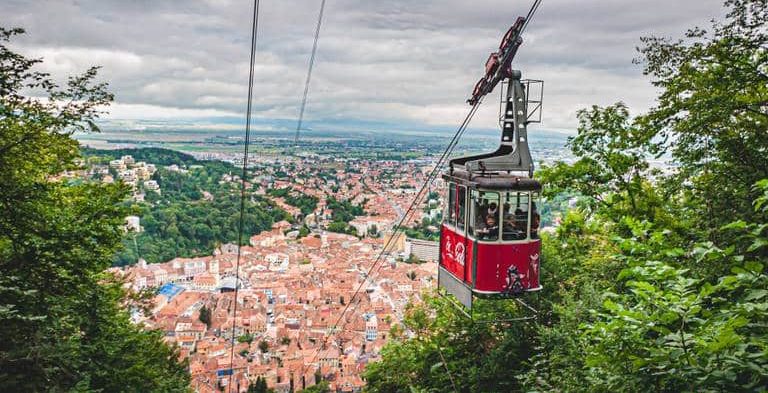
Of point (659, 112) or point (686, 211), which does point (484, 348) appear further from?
→ point (659, 112)

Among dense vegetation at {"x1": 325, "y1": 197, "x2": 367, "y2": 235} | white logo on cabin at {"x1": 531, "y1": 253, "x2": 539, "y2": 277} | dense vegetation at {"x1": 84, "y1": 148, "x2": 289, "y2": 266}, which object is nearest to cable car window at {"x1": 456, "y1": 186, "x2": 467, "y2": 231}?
white logo on cabin at {"x1": 531, "y1": 253, "x2": 539, "y2": 277}

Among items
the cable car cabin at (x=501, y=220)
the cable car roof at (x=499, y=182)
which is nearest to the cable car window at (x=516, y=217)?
the cable car cabin at (x=501, y=220)

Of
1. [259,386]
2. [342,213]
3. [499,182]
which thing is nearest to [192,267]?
[342,213]

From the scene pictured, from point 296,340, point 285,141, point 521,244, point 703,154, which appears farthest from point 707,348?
point 285,141

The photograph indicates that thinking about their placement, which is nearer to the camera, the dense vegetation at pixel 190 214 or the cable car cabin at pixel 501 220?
the cable car cabin at pixel 501 220

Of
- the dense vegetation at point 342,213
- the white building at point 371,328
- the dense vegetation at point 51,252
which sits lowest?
the white building at point 371,328

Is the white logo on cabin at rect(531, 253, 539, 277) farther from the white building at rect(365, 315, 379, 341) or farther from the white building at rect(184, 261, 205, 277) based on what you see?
the white building at rect(184, 261, 205, 277)

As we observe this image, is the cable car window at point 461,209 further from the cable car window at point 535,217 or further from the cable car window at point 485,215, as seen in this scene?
the cable car window at point 535,217
